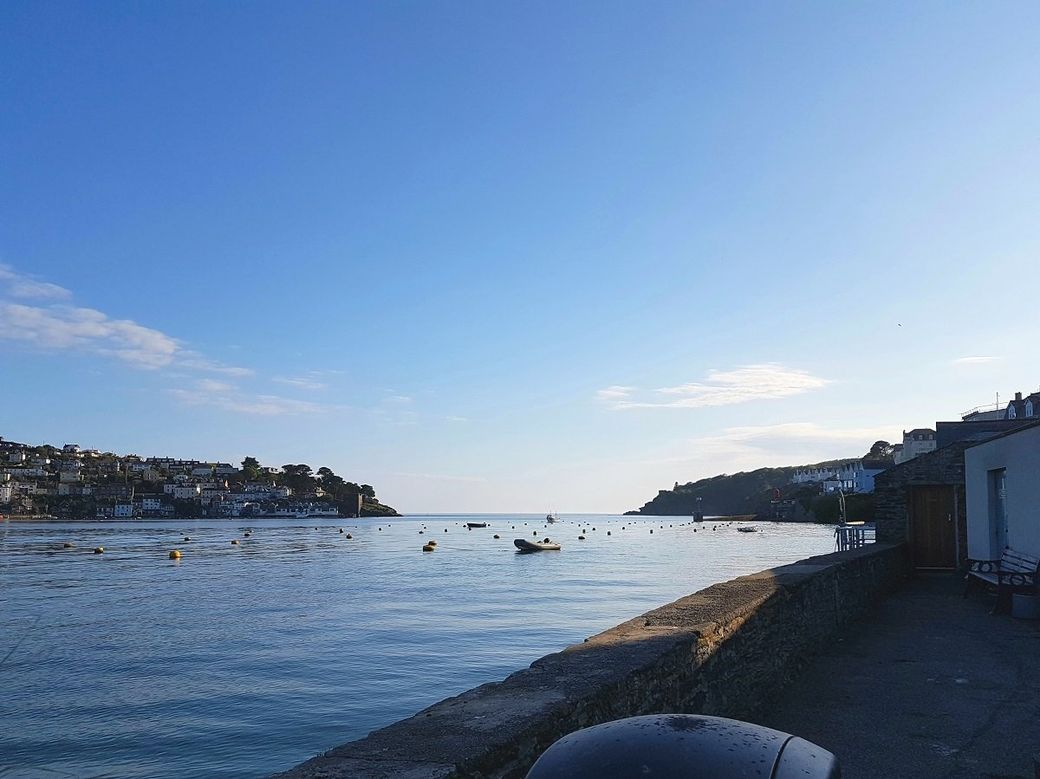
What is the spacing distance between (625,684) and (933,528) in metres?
16.7

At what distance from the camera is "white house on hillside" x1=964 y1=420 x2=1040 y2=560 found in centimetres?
1230

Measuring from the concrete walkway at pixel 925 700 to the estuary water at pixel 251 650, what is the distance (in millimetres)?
6919

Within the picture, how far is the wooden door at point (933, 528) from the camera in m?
18.4

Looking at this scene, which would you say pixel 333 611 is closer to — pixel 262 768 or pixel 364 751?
pixel 262 768

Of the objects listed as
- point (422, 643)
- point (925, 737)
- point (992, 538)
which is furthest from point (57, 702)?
point (992, 538)

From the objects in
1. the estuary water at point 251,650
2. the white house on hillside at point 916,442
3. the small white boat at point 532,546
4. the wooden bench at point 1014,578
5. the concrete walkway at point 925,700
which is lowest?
the small white boat at point 532,546

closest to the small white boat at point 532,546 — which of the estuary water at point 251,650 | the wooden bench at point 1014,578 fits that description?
the estuary water at point 251,650

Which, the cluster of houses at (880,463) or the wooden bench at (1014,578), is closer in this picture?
the wooden bench at (1014,578)

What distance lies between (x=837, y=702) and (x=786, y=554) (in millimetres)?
46605

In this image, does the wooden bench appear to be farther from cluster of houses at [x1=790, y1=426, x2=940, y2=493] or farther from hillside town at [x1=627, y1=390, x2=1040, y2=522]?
cluster of houses at [x1=790, y1=426, x2=940, y2=493]

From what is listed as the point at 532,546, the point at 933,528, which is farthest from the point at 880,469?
the point at 933,528

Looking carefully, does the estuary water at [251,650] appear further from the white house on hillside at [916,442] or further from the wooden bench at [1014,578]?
the white house on hillside at [916,442]

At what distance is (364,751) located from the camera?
11.3 feet

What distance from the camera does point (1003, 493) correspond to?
14.8 m
